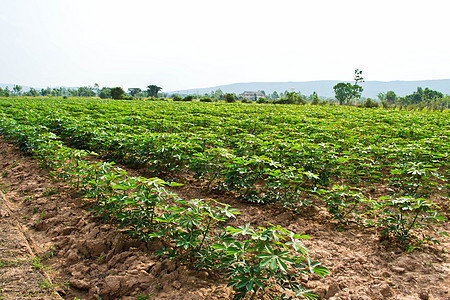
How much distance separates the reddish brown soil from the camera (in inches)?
87.2

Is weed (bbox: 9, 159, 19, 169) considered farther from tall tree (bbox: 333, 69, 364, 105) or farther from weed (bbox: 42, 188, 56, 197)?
tall tree (bbox: 333, 69, 364, 105)

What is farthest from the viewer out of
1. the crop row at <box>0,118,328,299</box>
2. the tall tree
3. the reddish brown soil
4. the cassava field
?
the tall tree

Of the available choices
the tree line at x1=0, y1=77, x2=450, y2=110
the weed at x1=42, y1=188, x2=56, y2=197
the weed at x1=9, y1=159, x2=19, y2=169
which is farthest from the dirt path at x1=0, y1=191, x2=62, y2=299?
the tree line at x1=0, y1=77, x2=450, y2=110

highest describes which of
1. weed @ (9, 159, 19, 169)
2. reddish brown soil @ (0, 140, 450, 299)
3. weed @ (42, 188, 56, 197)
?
weed @ (9, 159, 19, 169)

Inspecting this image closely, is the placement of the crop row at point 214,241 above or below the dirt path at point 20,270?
above

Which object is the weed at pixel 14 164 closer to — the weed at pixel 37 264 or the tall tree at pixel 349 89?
the weed at pixel 37 264

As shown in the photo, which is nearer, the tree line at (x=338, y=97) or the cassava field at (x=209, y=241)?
the cassava field at (x=209, y=241)

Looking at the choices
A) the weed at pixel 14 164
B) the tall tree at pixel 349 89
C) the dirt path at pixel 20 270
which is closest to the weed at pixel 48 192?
the dirt path at pixel 20 270

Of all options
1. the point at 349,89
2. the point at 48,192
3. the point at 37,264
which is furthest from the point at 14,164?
the point at 349,89

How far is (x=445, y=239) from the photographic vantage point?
321cm

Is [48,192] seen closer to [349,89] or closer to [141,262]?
[141,262]

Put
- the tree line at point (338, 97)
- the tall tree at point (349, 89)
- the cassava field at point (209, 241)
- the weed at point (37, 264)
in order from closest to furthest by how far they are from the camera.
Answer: the cassava field at point (209, 241) < the weed at point (37, 264) < the tree line at point (338, 97) < the tall tree at point (349, 89)

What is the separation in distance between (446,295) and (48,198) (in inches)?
212

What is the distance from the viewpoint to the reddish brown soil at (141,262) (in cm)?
221
